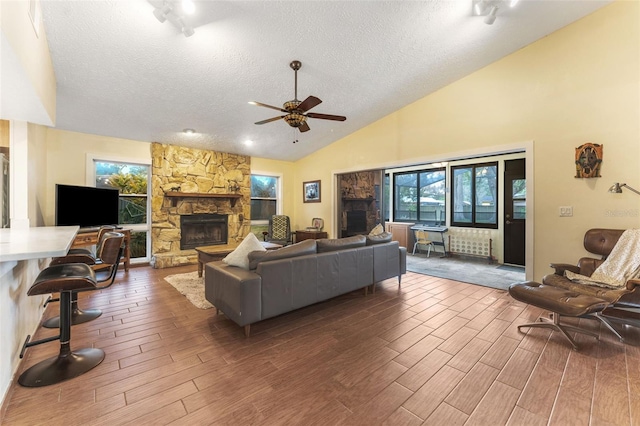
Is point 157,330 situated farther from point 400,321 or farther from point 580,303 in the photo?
point 580,303

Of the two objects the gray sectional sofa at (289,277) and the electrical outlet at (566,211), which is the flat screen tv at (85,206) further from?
the electrical outlet at (566,211)

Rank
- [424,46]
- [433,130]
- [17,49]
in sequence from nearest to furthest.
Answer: [17,49]
[424,46]
[433,130]

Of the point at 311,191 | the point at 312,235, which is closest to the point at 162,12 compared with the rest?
the point at 312,235

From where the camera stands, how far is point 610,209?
3.19m

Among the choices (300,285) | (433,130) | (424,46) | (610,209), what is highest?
(424,46)

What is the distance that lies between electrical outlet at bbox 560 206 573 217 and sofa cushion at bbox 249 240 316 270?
11.1ft

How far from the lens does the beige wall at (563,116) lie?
10.1 feet

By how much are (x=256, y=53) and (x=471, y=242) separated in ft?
19.3

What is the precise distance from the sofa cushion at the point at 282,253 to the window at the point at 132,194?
3.99m

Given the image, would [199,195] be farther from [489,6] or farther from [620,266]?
[620,266]

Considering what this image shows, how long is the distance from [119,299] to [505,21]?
607cm

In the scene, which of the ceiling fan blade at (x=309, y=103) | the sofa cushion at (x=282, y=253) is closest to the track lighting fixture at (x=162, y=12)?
the ceiling fan blade at (x=309, y=103)

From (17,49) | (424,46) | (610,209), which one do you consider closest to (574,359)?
(610,209)

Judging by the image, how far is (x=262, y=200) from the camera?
728 cm
